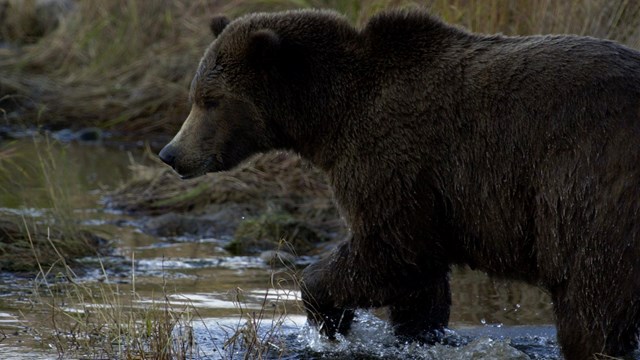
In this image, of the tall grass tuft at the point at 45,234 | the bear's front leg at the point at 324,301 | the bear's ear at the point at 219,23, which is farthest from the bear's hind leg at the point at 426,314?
the tall grass tuft at the point at 45,234

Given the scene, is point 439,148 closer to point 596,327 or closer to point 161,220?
point 596,327

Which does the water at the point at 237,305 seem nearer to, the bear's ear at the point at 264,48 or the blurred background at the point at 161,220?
the blurred background at the point at 161,220

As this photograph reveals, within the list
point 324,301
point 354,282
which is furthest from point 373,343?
A: point 354,282

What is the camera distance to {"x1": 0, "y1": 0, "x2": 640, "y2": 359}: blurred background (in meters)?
6.98

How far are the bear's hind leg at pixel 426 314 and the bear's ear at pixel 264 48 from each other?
5.19 feet

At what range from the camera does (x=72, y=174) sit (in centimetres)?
1291

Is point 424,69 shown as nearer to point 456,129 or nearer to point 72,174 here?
point 456,129

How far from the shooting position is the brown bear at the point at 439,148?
607 centimetres

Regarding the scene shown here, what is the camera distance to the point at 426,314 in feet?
24.1

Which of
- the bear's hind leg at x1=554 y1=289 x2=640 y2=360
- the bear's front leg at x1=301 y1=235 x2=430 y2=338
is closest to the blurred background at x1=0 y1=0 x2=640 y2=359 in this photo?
the bear's front leg at x1=301 y1=235 x2=430 y2=338

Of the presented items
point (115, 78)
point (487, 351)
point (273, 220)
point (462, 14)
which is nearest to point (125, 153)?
point (115, 78)

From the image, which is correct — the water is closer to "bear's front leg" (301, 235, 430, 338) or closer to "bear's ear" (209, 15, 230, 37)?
"bear's front leg" (301, 235, 430, 338)

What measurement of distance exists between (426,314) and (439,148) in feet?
3.96

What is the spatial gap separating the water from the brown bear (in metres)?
0.22
